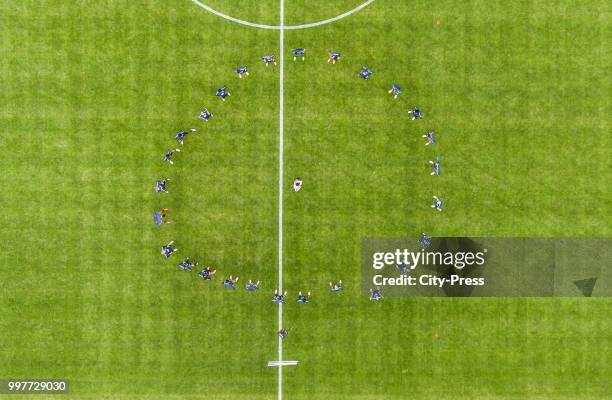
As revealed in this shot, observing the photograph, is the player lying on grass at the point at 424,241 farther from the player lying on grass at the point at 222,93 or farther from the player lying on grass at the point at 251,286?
the player lying on grass at the point at 222,93

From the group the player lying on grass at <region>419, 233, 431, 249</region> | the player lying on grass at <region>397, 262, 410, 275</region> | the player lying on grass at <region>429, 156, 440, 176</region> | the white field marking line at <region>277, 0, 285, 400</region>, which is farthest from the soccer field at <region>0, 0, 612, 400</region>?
the player lying on grass at <region>397, 262, 410, 275</region>

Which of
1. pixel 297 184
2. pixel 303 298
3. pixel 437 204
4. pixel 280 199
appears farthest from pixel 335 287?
pixel 437 204

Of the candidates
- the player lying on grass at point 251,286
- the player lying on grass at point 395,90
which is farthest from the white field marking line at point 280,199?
the player lying on grass at point 395,90

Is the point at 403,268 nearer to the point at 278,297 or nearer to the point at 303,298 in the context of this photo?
the point at 303,298

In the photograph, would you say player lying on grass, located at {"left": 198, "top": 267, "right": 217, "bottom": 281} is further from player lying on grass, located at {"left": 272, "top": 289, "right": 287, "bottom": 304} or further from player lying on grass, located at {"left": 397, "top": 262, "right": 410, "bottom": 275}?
player lying on grass, located at {"left": 397, "top": 262, "right": 410, "bottom": 275}

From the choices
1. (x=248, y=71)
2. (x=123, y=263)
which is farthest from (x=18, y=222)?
(x=248, y=71)

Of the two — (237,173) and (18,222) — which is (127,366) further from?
(237,173)
